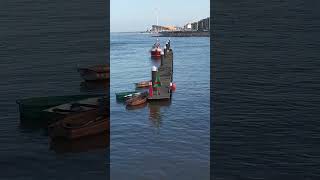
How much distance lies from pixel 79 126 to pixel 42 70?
3654 centimetres

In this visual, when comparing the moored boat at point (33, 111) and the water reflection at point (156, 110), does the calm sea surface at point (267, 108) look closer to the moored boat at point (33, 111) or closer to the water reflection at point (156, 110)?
the water reflection at point (156, 110)

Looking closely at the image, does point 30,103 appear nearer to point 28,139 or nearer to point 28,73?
point 28,139

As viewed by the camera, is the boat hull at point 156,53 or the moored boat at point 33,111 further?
the boat hull at point 156,53

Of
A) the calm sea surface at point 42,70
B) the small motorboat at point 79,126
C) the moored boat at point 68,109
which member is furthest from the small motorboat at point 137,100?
the small motorboat at point 79,126

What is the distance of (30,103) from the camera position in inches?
1839

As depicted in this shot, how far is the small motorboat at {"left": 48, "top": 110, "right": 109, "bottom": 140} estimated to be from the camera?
3816cm

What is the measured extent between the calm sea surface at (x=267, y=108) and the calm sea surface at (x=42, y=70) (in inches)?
358

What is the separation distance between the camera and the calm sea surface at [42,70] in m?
30.3

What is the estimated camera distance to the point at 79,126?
38750 millimetres

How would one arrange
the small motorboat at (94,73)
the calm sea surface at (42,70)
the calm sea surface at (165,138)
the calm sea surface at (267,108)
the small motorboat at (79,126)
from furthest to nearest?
1. the small motorboat at (94,73)
2. the small motorboat at (79,126)
3. the calm sea surface at (42,70)
4. the calm sea surface at (267,108)
5. the calm sea surface at (165,138)

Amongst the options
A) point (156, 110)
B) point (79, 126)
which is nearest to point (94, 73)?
point (156, 110)

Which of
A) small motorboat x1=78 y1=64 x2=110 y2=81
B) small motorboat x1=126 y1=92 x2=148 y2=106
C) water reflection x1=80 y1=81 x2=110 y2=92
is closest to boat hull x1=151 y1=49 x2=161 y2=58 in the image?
small motorboat x1=78 y1=64 x2=110 y2=81

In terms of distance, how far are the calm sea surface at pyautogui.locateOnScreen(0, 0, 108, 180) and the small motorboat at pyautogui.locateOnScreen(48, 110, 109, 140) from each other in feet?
5.01

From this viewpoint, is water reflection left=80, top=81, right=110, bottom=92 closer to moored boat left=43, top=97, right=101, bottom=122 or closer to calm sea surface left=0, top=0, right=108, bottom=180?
calm sea surface left=0, top=0, right=108, bottom=180
